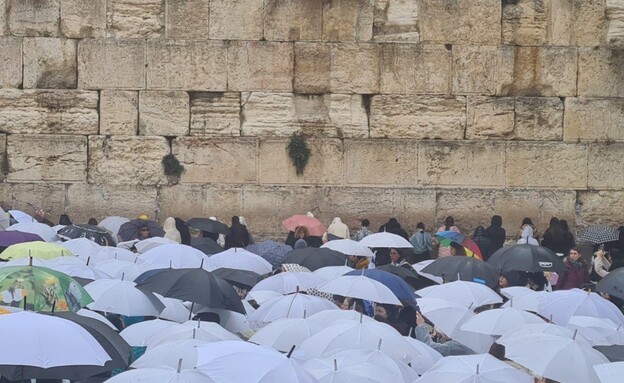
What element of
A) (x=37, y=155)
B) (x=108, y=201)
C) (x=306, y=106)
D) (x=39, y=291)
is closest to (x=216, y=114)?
(x=306, y=106)

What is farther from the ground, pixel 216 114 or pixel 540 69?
pixel 540 69

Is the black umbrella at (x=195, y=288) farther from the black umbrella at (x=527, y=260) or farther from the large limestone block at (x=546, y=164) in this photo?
the large limestone block at (x=546, y=164)

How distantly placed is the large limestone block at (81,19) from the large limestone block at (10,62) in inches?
26.2

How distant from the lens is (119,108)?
1773 centimetres

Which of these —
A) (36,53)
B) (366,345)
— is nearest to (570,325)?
(366,345)

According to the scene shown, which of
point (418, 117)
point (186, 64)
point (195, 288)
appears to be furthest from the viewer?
point (418, 117)

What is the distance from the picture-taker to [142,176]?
58.4 ft

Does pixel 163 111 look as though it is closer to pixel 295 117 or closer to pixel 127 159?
pixel 127 159

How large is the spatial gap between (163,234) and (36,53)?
347 centimetres

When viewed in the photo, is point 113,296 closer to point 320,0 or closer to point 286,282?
point 286,282

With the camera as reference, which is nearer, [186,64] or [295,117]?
[186,64]

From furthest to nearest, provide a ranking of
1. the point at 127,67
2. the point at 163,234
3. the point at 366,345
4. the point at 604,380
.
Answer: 1. the point at 127,67
2. the point at 163,234
3. the point at 366,345
4. the point at 604,380

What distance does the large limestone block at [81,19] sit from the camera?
1773 centimetres

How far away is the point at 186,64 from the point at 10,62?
2.36 metres
